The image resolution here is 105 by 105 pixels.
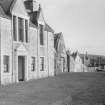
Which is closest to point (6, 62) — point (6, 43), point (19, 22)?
point (6, 43)

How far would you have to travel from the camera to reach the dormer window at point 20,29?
23406 millimetres

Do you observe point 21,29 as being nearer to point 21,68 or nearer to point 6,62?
point 21,68

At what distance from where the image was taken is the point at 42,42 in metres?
29.5

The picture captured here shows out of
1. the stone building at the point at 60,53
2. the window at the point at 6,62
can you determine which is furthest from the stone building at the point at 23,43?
the stone building at the point at 60,53

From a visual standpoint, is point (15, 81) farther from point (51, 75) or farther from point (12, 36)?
point (51, 75)

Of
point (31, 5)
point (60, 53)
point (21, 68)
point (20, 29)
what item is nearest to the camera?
point (20, 29)

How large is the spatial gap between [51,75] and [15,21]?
11409 mm

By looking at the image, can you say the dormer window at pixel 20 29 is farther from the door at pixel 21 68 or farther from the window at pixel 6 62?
the window at pixel 6 62

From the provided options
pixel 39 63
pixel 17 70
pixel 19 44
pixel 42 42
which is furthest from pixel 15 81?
pixel 42 42

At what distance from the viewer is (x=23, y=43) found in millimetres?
24672

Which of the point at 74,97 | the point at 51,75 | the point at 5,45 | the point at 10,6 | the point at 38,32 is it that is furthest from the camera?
the point at 51,75

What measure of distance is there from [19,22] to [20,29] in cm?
77

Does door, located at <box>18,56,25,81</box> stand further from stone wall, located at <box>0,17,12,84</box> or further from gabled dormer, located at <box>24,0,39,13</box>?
gabled dormer, located at <box>24,0,39,13</box>

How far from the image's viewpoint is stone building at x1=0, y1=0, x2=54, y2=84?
2183 cm
